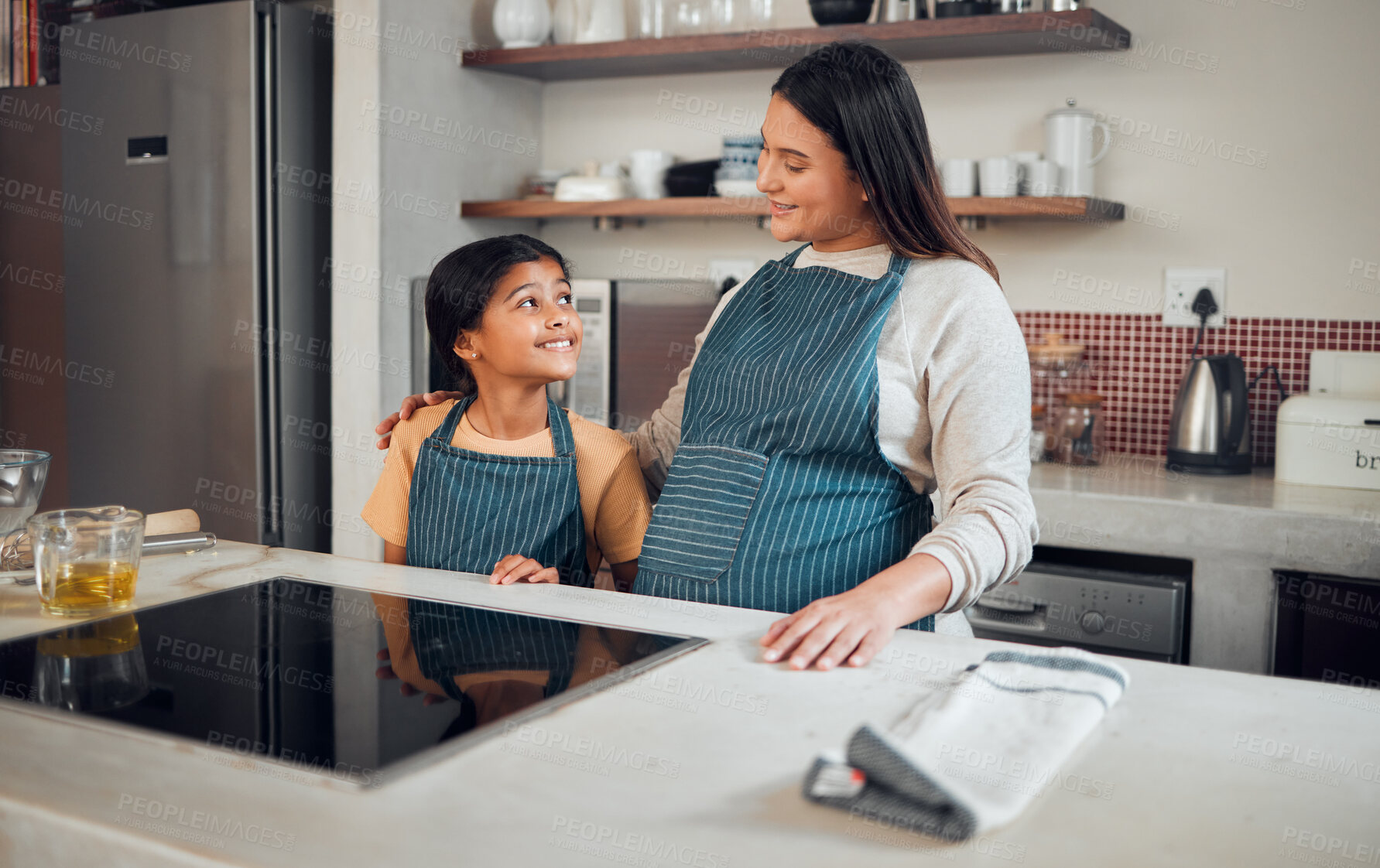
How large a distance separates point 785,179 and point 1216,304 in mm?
1455

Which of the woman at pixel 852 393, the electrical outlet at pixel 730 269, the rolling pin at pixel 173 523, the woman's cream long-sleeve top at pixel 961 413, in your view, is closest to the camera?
the woman's cream long-sleeve top at pixel 961 413

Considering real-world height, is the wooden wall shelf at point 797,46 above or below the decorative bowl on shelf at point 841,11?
below

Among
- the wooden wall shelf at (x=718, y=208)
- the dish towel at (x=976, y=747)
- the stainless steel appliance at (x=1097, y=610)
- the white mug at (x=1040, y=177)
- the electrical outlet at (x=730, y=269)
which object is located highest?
the white mug at (x=1040, y=177)

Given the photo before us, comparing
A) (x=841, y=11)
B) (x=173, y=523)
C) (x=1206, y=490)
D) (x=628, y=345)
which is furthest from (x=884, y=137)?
(x=628, y=345)

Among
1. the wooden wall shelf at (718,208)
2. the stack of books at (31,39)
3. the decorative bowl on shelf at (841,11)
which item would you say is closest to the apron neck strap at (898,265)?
the wooden wall shelf at (718,208)

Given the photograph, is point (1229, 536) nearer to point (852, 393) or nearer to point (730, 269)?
point (852, 393)

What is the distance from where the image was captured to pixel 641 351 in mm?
2738

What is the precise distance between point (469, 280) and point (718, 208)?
118 cm

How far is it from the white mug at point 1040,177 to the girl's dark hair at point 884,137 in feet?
3.71

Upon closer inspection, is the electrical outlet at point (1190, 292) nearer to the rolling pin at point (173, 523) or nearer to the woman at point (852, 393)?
the woman at point (852, 393)

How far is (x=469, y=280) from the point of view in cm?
148

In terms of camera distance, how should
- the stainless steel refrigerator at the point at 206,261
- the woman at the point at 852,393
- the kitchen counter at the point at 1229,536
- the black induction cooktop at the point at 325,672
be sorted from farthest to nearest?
the stainless steel refrigerator at the point at 206,261, the kitchen counter at the point at 1229,536, the woman at the point at 852,393, the black induction cooktop at the point at 325,672

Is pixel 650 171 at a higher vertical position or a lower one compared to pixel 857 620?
higher

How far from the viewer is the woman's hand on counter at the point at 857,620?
910 mm
